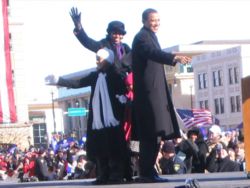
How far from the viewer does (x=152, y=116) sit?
28.5 ft

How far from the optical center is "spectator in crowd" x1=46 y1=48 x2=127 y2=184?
9.12 meters

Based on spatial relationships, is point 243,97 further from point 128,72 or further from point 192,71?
point 192,71

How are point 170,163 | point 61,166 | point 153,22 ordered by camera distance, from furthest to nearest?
point 61,166 < point 170,163 < point 153,22

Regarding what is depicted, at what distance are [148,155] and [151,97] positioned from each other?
1.86 ft

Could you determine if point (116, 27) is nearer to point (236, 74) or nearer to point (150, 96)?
point (150, 96)

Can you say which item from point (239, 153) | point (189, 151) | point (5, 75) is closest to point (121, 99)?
point (189, 151)

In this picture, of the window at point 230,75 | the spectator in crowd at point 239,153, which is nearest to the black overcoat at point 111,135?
the spectator in crowd at point 239,153

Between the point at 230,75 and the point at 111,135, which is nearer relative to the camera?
the point at 111,135

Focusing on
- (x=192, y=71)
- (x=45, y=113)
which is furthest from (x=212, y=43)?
(x=45, y=113)

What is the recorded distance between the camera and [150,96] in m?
8.71

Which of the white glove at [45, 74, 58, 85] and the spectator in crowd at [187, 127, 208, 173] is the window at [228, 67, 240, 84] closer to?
the spectator in crowd at [187, 127, 208, 173]

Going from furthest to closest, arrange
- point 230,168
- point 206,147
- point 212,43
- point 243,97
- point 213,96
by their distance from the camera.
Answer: point 212,43
point 213,96
point 206,147
point 230,168
point 243,97

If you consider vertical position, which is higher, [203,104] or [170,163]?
[203,104]

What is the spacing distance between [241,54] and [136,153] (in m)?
79.7
